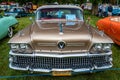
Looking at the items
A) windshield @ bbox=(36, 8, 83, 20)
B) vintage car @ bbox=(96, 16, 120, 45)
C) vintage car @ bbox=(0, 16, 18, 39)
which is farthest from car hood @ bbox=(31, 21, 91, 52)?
vintage car @ bbox=(0, 16, 18, 39)

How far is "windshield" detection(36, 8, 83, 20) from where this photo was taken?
7.32m

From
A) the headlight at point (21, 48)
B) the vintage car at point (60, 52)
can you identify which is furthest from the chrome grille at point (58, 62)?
the headlight at point (21, 48)

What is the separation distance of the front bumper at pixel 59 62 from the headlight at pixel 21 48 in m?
0.10

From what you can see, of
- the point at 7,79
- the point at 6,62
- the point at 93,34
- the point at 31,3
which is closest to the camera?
the point at 93,34

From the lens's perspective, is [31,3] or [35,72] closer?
[35,72]

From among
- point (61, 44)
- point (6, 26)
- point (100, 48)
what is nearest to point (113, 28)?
point (100, 48)

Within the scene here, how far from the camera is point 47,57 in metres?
5.38

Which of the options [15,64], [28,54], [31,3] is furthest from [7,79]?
[31,3]

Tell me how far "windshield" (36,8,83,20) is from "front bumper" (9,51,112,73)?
6.76ft

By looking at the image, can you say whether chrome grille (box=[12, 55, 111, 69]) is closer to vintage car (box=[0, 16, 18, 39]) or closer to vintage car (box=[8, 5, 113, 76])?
vintage car (box=[8, 5, 113, 76])

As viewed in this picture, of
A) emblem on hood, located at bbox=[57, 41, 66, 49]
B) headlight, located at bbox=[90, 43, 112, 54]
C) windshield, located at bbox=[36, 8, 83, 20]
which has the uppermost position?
windshield, located at bbox=[36, 8, 83, 20]

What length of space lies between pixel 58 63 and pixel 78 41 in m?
0.61

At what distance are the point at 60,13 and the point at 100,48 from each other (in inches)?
84.8

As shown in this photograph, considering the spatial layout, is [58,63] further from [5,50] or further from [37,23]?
[5,50]
